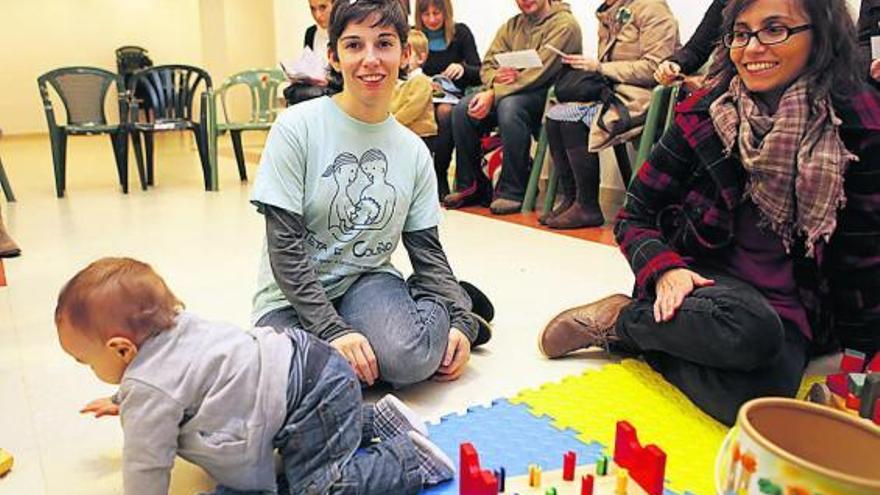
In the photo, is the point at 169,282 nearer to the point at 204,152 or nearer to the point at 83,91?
the point at 204,152

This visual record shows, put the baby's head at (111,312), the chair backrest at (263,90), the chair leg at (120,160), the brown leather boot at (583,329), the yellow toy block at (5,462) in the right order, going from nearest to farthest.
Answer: the baby's head at (111,312) < the yellow toy block at (5,462) < the brown leather boot at (583,329) < the chair leg at (120,160) < the chair backrest at (263,90)

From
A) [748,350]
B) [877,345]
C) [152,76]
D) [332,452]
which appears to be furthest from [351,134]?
[152,76]

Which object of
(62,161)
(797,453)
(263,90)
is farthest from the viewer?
(263,90)

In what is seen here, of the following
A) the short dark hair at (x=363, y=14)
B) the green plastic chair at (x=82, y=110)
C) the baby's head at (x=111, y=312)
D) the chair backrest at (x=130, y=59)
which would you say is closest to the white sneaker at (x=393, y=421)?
the baby's head at (x=111, y=312)

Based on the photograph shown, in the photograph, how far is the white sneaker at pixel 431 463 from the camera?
0.94 metres

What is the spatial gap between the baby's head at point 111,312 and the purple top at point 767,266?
92 cm

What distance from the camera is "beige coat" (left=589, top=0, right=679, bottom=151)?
2529 mm

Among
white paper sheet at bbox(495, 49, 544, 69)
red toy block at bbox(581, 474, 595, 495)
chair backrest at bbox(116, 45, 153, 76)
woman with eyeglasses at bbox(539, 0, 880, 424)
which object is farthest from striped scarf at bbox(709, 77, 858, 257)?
chair backrest at bbox(116, 45, 153, 76)

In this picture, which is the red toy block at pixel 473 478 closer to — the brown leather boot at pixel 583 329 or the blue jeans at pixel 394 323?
the blue jeans at pixel 394 323

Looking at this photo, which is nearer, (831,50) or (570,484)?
(570,484)

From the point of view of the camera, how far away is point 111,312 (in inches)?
30.0

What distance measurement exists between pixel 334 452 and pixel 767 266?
2.58 feet

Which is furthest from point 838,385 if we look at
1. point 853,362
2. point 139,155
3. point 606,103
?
point 139,155

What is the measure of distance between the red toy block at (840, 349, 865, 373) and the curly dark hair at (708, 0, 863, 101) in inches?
17.8
